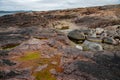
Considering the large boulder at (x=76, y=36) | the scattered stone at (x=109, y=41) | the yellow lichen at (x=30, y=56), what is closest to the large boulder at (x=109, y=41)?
the scattered stone at (x=109, y=41)

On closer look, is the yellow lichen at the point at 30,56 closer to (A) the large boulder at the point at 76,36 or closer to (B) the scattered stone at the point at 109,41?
(A) the large boulder at the point at 76,36

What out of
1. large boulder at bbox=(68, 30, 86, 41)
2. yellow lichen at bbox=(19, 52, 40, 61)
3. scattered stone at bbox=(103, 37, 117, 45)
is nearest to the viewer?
yellow lichen at bbox=(19, 52, 40, 61)

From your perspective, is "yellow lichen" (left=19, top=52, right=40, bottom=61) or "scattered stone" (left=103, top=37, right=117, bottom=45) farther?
"scattered stone" (left=103, top=37, right=117, bottom=45)

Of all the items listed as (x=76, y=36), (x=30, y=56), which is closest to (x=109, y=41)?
(x=76, y=36)

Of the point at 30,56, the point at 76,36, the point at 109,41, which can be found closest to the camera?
the point at 30,56

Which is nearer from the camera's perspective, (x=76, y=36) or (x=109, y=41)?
(x=109, y=41)

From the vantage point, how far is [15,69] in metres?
11.9

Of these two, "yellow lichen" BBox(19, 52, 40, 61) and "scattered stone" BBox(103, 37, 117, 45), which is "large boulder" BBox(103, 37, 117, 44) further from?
"yellow lichen" BBox(19, 52, 40, 61)

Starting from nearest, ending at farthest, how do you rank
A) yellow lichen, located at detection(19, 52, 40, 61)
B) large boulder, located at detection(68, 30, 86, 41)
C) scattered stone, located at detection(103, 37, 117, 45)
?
yellow lichen, located at detection(19, 52, 40, 61)
scattered stone, located at detection(103, 37, 117, 45)
large boulder, located at detection(68, 30, 86, 41)

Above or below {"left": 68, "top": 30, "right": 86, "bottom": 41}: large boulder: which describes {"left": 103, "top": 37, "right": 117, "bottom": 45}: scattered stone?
below

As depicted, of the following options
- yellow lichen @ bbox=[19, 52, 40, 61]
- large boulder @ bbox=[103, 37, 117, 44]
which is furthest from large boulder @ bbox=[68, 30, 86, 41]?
yellow lichen @ bbox=[19, 52, 40, 61]

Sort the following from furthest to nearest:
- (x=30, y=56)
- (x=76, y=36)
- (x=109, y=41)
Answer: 1. (x=76, y=36)
2. (x=109, y=41)
3. (x=30, y=56)

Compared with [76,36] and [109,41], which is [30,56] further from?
[109,41]

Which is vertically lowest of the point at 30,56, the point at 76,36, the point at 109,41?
the point at 109,41
